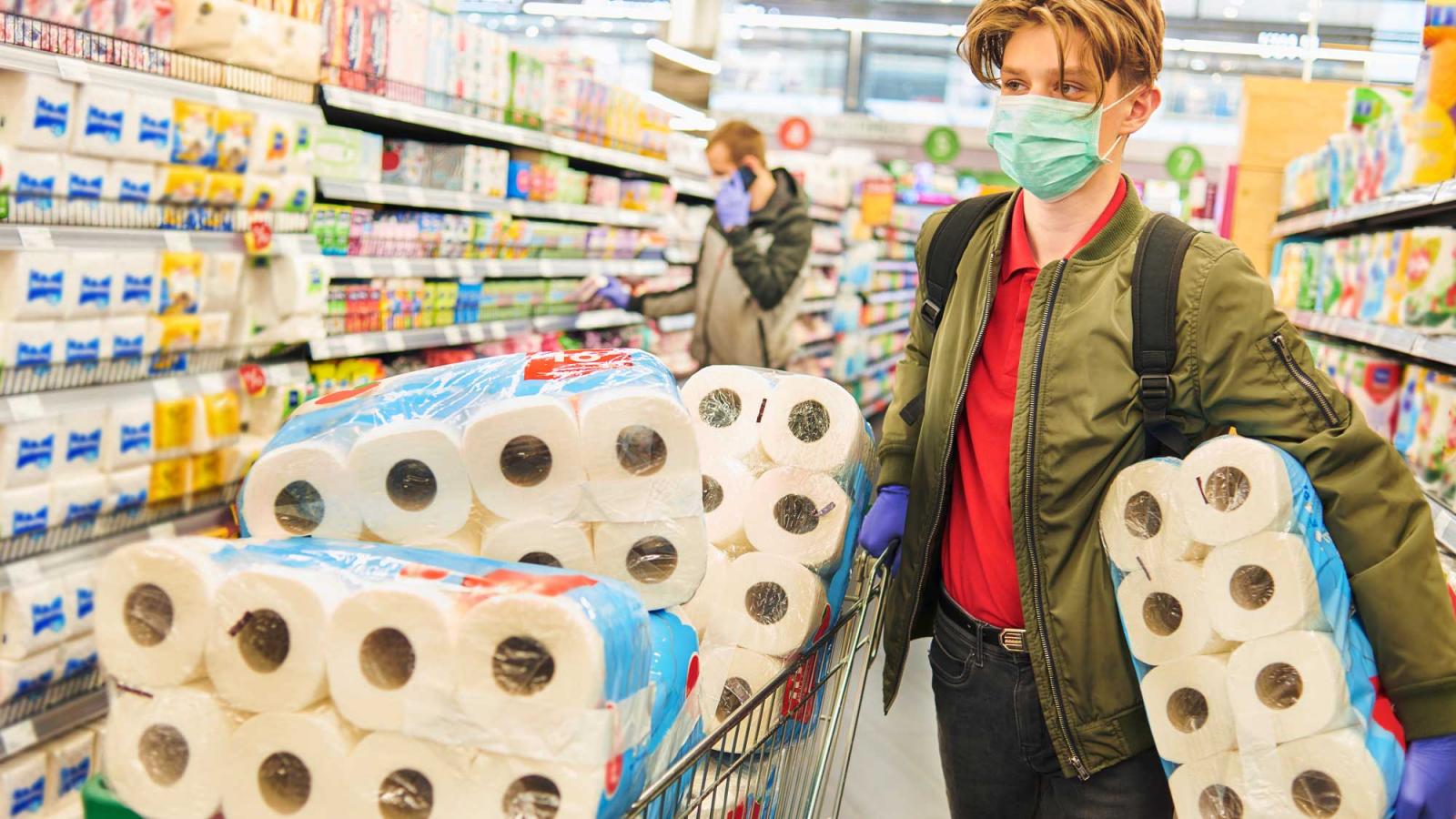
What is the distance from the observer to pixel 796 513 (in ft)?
6.59

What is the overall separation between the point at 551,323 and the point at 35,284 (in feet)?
9.34

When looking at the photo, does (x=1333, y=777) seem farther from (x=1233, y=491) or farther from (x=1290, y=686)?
(x=1233, y=491)

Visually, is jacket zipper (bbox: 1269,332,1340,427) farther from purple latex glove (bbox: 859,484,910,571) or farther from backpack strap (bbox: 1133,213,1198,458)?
purple latex glove (bbox: 859,484,910,571)

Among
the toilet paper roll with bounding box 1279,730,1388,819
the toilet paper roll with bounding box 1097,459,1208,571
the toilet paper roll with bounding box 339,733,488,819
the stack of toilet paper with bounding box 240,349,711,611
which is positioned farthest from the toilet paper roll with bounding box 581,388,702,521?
the toilet paper roll with bounding box 1279,730,1388,819

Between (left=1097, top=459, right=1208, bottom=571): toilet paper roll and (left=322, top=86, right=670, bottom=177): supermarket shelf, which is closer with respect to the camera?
(left=1097, top=459, right=1208, bottom=571): toilet paper roll

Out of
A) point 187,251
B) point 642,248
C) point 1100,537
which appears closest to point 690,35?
point 642,248

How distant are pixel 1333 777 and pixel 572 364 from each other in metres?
1.08

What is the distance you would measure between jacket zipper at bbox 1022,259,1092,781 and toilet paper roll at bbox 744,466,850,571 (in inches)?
15.4

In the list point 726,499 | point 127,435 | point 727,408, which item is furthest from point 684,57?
point 726,499

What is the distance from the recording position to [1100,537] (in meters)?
1.70

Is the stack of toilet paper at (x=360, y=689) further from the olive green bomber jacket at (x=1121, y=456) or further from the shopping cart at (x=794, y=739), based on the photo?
the olive green bomber jacket at (x=1121, y=456)

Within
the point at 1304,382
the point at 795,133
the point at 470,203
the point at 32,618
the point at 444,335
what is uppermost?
the point at 795,133

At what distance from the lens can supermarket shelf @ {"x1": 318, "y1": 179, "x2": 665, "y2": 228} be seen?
3.88 meters

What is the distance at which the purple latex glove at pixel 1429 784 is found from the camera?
1.50 meters
